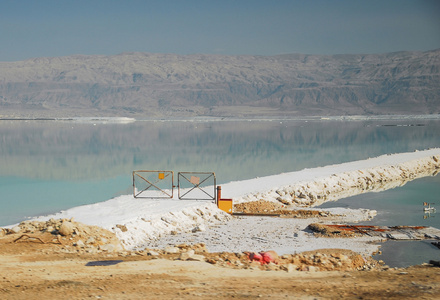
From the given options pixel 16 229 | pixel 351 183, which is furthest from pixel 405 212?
pixel 16 229

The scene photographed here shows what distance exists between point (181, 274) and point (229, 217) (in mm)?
6274

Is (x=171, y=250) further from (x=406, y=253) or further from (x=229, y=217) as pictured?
(x=406, y=253)

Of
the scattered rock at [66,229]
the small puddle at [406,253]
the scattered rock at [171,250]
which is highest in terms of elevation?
the scattered rock at [66,229]

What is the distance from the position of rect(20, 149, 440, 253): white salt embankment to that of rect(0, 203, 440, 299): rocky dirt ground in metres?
0.91

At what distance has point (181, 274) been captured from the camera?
8727 millimetres

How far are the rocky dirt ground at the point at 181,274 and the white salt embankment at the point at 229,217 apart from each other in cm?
91

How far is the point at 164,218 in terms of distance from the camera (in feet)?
44.9

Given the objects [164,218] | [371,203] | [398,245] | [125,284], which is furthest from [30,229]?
[371,203]

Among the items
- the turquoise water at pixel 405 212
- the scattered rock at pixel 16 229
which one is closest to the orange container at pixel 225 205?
the turquoise water at pixel 405 212

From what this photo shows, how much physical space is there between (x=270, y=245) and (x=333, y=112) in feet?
585

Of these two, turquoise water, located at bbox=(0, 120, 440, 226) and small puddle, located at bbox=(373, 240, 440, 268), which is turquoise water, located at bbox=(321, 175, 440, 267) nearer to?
small puddle, located at bbox=(373, 240, 440, 268)

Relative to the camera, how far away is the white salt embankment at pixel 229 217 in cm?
1216

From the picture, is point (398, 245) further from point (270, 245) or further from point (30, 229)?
point (30, 229)

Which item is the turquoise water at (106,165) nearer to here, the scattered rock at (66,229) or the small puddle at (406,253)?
the scattered rock at (66,229)
